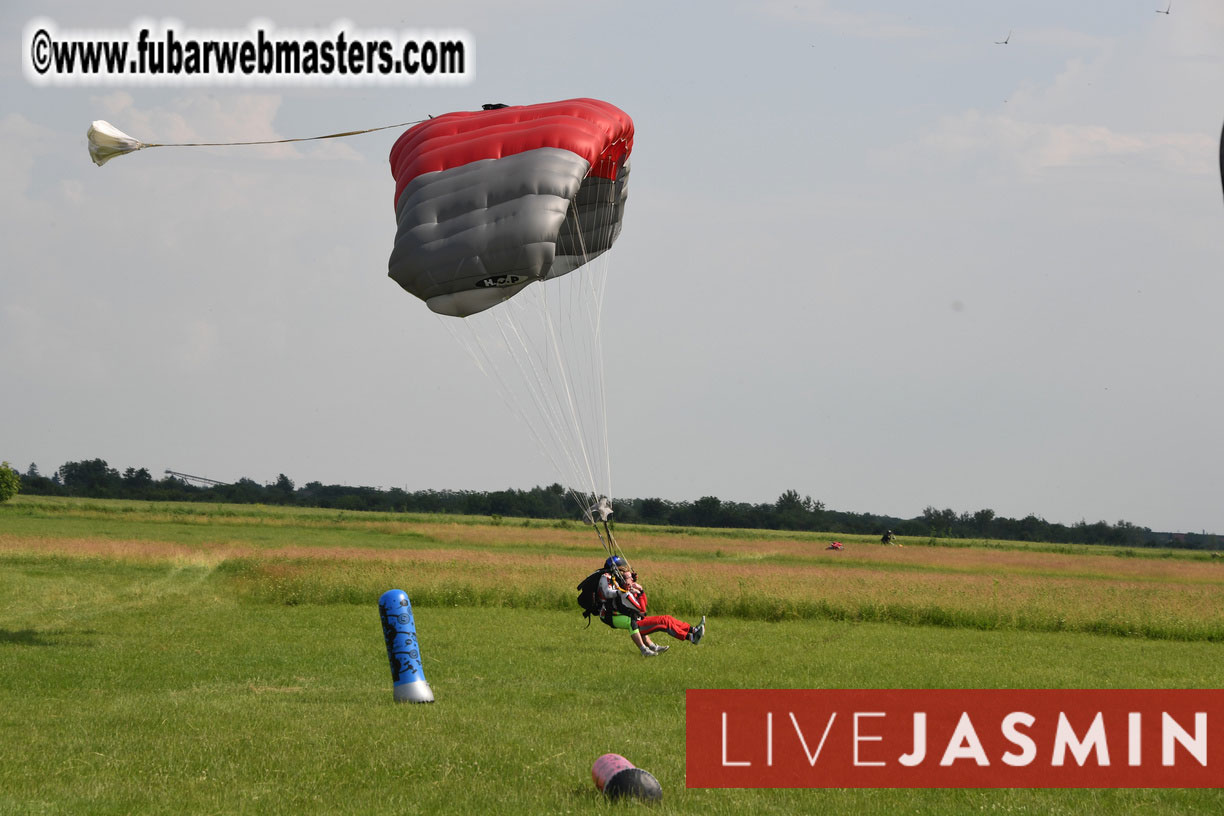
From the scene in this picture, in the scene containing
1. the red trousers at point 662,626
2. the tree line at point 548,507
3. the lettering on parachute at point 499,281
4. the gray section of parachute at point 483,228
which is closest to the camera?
the gray section of parachute at point 483,228

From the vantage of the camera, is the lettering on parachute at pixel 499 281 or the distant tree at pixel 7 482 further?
the distant tree at pixel 7 482

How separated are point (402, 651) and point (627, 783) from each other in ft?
17.7

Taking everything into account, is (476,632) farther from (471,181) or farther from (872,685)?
(471,181)

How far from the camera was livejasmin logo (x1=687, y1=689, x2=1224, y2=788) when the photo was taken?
9.89 m

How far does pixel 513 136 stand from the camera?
535 inches

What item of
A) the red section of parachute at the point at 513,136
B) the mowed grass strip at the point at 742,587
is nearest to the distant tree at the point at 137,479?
the mowed grass strip at the point at 742,587

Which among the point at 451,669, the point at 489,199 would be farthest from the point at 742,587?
the point at 489,199

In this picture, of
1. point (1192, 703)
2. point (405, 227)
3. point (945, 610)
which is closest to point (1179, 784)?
point (1192, 703)

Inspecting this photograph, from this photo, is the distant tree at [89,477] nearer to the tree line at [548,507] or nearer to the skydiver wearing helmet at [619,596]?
the tree line at [548,507]

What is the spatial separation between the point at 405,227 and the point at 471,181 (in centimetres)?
99

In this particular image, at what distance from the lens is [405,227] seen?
13133 millimetres

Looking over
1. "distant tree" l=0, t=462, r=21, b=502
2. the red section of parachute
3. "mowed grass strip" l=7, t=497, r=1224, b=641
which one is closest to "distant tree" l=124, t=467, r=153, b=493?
"distant tree" l=0, t=462, r=21, b=502

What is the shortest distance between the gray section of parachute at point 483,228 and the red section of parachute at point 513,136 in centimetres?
24

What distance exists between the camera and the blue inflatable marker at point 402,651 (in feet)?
42.4
